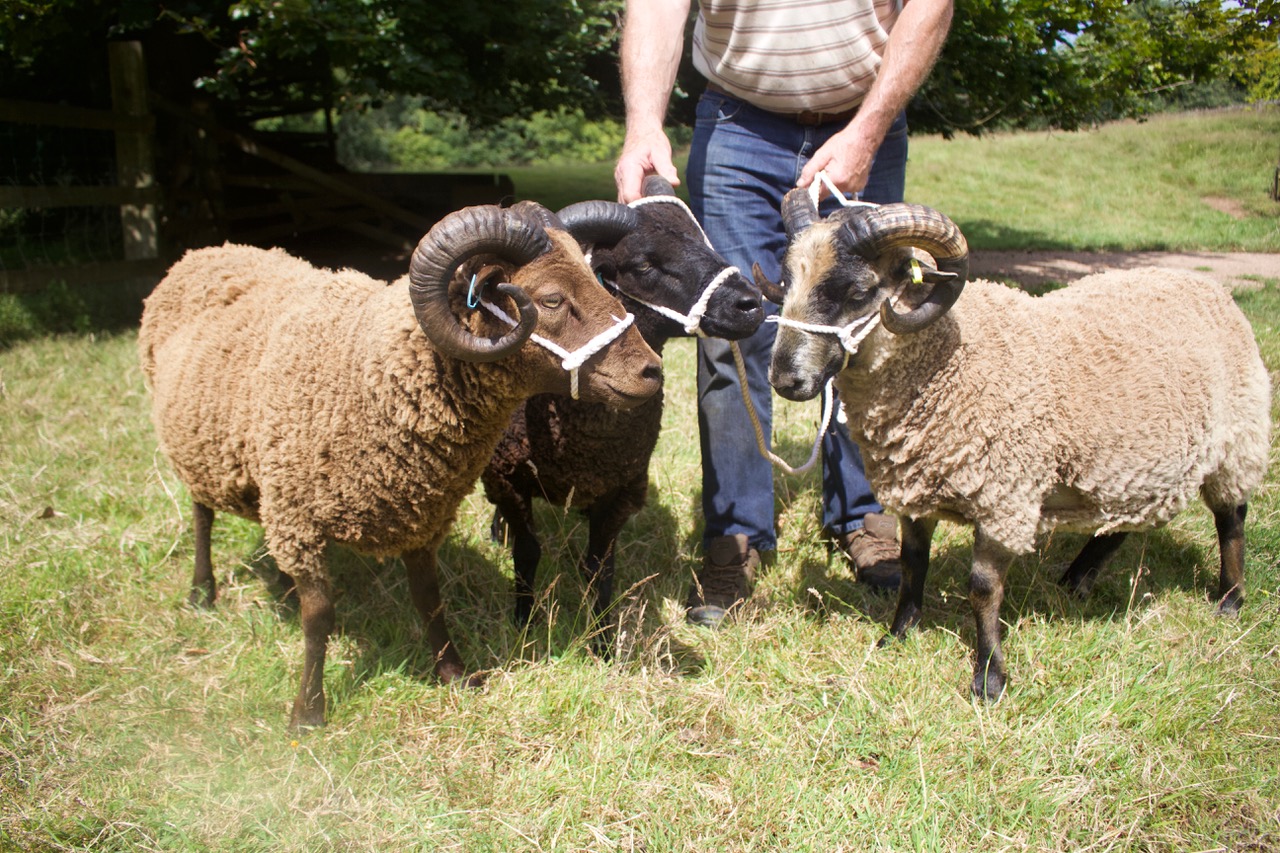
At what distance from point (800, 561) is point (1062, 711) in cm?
141

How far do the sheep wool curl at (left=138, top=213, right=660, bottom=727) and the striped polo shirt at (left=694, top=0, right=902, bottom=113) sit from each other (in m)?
1.26

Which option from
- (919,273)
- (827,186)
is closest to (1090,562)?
(919,273)

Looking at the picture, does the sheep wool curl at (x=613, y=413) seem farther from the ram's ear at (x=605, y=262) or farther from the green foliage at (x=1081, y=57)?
the green foliage at (x=1081, y=57)

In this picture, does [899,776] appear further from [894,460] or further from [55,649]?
[55,649]

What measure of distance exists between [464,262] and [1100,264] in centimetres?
1096

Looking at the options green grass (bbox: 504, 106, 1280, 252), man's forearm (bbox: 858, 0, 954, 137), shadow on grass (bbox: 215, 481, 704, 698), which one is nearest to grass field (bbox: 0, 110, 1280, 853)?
shadow on grass (bbox: 215, 481, 704, 698)

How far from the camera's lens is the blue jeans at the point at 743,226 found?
3.66m

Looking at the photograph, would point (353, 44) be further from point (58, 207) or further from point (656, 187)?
point (656, 187)

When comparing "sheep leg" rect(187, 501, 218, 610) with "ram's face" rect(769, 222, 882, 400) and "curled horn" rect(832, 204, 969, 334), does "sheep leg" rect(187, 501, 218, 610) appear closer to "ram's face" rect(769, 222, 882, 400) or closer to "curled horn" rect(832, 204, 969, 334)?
"ram's face" rect(769, 222, 882, 400)

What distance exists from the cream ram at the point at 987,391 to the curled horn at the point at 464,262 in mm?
897

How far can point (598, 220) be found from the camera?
3.32 metres

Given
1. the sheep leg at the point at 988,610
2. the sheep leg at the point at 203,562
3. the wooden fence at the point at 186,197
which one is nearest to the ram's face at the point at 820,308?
the sheep leg at the point at 988,610

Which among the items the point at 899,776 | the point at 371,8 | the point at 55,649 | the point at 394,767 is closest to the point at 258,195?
the point at 371,8

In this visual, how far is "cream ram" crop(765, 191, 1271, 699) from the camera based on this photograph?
116 inches
